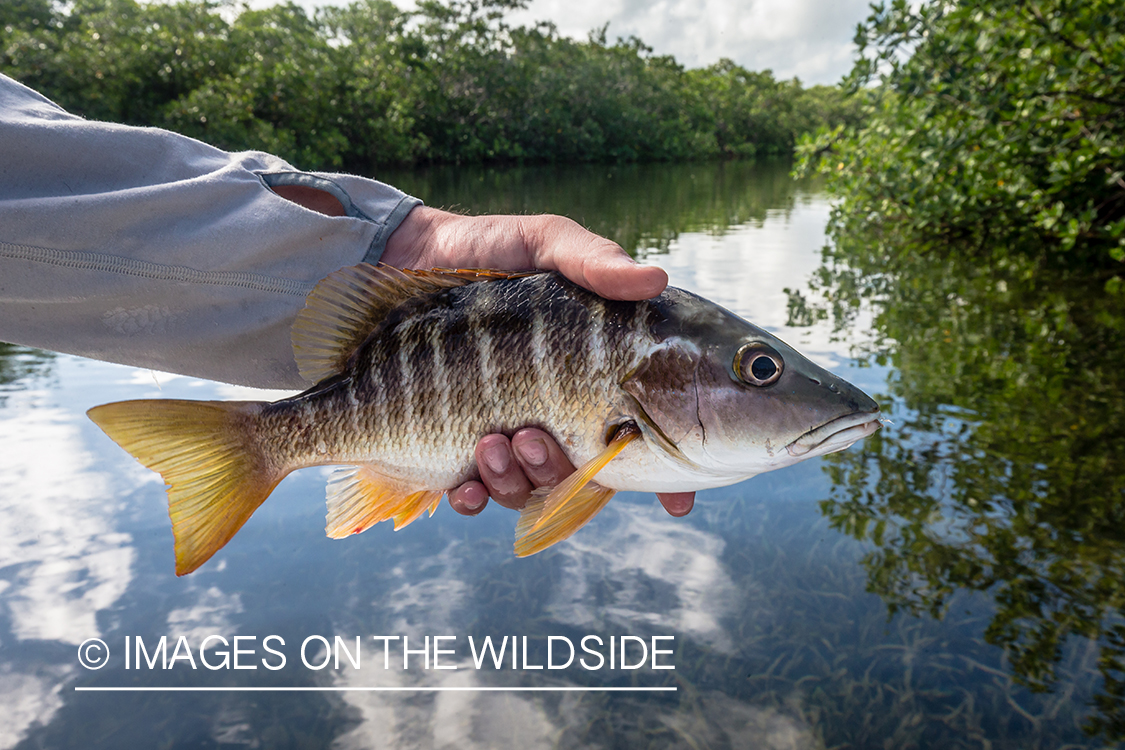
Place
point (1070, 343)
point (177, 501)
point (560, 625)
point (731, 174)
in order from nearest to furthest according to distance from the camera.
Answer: point (177, 501), point (560, 625), point (1070, 343), point (731, 174)

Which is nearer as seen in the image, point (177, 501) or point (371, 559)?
point (177, 501)

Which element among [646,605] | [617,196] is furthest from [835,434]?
[617,196]

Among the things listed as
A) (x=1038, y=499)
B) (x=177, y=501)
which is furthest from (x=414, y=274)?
(x=1038, y=499)

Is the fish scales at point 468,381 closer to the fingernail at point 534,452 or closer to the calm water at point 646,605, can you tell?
the fingernail at point 534,452

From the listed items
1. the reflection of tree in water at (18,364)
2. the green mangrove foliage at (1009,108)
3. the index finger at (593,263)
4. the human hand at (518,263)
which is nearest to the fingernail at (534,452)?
the human hand at (518,263)

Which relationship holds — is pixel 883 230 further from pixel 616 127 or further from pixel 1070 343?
pixel 616 127

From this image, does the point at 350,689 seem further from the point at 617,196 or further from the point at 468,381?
the point at 617,196

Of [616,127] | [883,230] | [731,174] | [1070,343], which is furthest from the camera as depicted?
[616,127]
